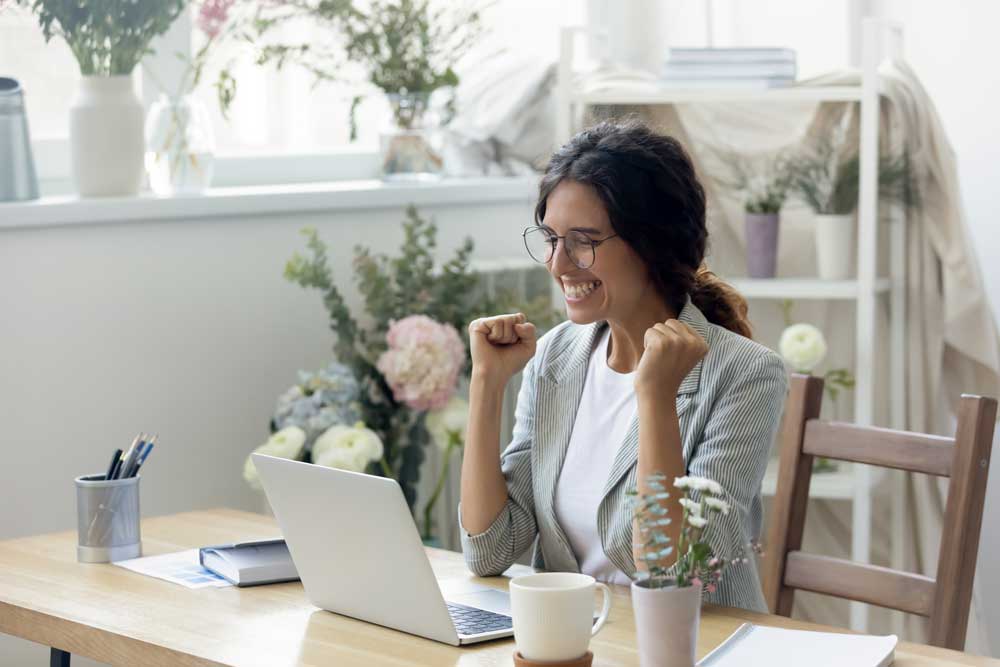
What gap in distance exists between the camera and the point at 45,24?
257 cm

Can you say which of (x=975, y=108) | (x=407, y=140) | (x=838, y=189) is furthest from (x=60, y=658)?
(x=975, y=108)

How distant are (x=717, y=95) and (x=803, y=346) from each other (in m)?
0.53

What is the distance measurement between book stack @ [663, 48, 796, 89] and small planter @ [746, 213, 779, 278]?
0.91 ft

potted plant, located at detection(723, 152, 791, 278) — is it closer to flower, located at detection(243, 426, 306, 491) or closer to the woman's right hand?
flower, located at detection(243, 426, 306, 491)

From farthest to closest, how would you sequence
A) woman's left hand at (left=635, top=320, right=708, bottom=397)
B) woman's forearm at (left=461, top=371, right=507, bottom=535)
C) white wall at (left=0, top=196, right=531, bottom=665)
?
white wall at (left=0, top=196, right=531, bottom=665), woman's forearm at (left=461, top=371, right=507, bottom=535), woman's left hand at (left=635, top=320, right=708, bottom=397)

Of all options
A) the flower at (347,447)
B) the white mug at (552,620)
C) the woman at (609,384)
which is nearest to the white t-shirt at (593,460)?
the woman at (609,384)

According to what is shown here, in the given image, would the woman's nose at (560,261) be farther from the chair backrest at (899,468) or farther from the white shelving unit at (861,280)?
the white shelving unit at (861,280)

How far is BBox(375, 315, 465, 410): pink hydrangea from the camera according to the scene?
2711 mm

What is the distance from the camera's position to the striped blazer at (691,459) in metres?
1.77

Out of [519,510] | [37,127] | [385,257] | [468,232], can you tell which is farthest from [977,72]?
[37,127]

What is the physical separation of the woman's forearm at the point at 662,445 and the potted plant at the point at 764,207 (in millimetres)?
1412

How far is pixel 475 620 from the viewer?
1.60 metres

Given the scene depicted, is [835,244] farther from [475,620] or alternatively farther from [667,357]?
[475,620]

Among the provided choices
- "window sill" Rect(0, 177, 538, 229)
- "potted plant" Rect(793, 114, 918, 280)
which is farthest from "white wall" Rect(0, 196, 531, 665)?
"potted plant" Rect(793, 114, 918, 280)
